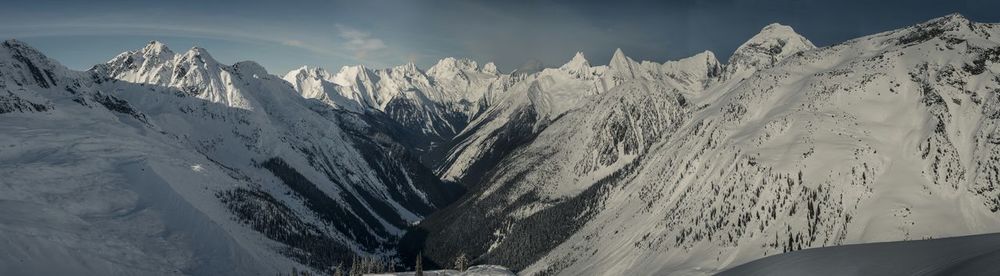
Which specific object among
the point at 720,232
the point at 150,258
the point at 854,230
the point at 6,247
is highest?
the point at 854,230

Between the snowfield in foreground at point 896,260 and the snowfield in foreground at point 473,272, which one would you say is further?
the snowfield in foreground at point 473,272

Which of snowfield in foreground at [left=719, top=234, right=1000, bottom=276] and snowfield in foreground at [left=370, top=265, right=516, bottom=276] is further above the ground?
snowfield in foreground at [left=719, top=234, right=1000, bottom=276]

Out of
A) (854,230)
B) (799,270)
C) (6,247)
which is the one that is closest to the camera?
(799,270)

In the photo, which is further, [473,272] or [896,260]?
[473,272]

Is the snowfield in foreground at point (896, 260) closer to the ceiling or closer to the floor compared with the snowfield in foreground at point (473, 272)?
closer to the ceiling

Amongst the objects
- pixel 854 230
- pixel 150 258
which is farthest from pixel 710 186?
pixel 150 258

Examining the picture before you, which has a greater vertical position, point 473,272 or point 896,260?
point 896,260

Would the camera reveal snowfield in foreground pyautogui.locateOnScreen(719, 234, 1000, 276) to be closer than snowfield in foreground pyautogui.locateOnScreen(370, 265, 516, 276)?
Yes

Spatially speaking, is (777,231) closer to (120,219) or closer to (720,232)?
(720,232)
